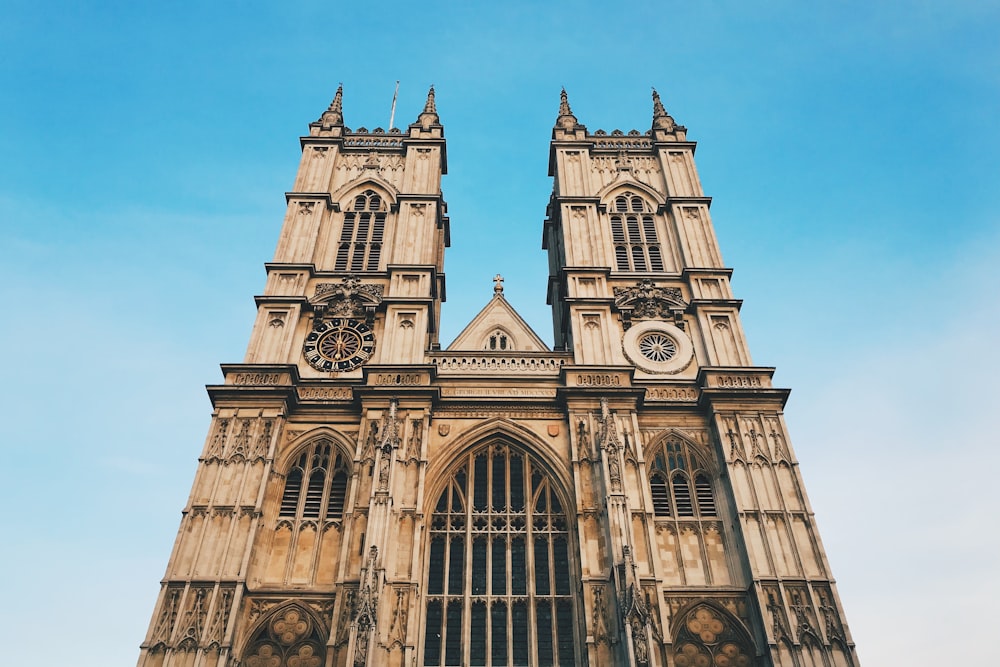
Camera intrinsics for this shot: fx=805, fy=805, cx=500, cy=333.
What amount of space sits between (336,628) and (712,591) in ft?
31.1

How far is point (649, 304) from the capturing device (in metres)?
27.6

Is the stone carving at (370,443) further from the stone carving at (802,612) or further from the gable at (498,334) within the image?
the stone carving at (802,612)

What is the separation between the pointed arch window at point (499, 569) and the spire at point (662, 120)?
1792cm

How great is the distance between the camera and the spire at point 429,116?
115 feet

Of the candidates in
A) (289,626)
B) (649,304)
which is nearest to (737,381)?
(649,304)

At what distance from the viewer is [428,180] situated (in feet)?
105

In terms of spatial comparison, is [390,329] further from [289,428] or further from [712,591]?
[712,591]

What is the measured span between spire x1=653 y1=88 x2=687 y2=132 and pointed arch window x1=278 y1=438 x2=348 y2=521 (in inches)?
807

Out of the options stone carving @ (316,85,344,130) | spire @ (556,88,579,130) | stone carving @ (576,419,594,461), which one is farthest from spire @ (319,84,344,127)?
stone carving @ (576,419,594,461)

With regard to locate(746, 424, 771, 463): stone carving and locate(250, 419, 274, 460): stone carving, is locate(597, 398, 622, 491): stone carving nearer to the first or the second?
locate(746, 424, 771, 463): stone carving

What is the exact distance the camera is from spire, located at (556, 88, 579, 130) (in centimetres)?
Answer: 3503

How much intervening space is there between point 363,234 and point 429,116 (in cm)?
818

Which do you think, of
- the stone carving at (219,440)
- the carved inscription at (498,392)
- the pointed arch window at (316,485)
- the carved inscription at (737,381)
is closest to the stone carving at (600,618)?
the carved inscription at (498,392)

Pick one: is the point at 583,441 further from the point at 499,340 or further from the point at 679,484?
the point at 499,340
